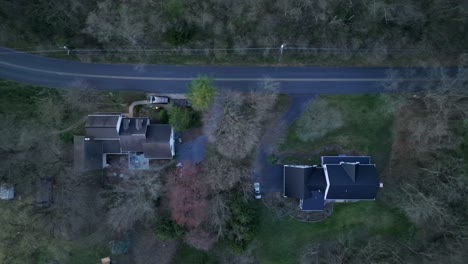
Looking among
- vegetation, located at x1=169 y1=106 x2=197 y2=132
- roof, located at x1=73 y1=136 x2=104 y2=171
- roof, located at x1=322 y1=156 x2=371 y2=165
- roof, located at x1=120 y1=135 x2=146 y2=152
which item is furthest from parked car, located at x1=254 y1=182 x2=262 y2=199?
roof, located at x1=73 y1=136 x2=104 y2=171

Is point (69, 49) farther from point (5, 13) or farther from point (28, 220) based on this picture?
point (28, 220)

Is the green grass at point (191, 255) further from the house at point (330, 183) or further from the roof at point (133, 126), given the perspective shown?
the roof at point (133, 126)

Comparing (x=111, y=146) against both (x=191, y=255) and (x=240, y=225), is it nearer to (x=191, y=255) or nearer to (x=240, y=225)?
(x=191, y=255)

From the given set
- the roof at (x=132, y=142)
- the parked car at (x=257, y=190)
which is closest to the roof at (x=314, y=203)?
the parked car at (x=257, y=190)

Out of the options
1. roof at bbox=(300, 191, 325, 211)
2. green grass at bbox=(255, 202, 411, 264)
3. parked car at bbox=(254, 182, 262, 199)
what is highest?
parked car at bbox=(254, 182, 262, 199)

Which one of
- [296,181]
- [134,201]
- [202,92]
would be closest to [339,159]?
[296,181]

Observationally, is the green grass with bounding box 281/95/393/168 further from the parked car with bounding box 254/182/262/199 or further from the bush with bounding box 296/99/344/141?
the parked car with bounding box 254/182/262/199
